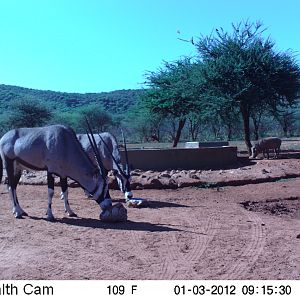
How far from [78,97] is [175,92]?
57.9 m

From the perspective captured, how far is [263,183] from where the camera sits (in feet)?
53.2

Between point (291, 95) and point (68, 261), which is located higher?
point (291, 95)

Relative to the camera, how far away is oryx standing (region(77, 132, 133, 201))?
12023 millimetres

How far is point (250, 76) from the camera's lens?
26.2m

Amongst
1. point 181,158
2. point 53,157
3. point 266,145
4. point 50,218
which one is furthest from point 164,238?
point 266,145

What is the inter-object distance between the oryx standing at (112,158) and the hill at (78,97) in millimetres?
64680

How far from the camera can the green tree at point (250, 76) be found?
2591 cm

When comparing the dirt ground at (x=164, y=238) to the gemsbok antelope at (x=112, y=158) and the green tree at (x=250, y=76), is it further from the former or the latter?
the green tree at (x=250, y=76)

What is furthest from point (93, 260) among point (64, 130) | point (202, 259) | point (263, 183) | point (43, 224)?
point (263, 183)

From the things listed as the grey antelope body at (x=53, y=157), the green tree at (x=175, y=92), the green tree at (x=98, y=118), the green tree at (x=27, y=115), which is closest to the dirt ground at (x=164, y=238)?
the grey antelope body at (x=53, y=157)

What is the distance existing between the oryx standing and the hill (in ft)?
212

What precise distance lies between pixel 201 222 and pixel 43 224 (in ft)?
9.28
